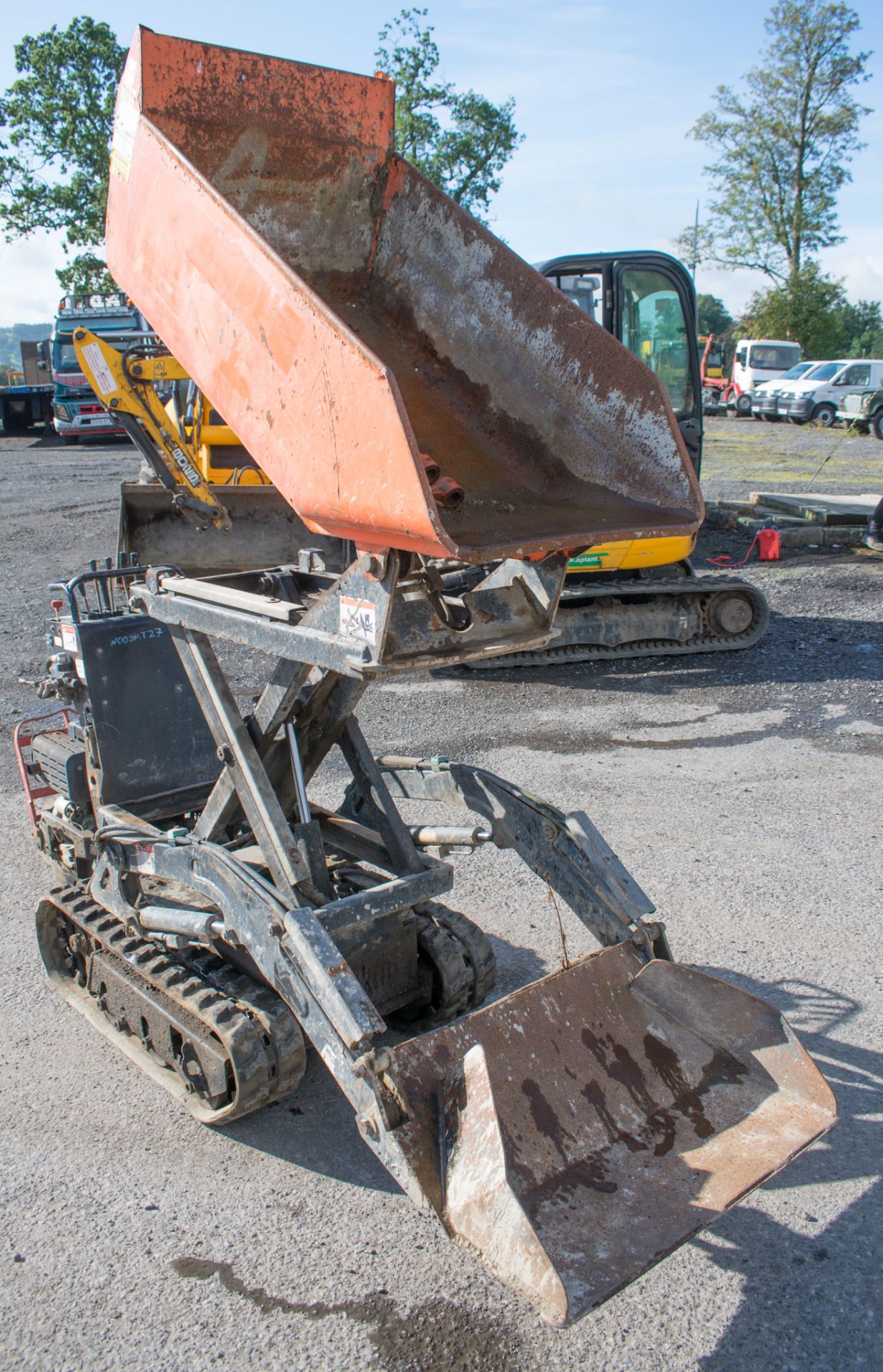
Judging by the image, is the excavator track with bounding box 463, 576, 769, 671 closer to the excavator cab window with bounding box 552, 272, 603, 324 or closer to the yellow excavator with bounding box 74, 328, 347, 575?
the yellow excavator with bounding box 74, 328, 347, 575

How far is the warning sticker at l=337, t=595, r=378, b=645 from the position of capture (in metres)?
2.87

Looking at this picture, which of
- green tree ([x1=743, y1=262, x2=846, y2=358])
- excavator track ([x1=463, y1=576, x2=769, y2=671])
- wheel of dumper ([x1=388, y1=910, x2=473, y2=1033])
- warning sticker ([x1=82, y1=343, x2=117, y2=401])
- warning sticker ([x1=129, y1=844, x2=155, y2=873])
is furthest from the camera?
green tree ([x1=743, y1=262, x2=846, y2=358])

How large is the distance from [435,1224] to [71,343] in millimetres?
22975

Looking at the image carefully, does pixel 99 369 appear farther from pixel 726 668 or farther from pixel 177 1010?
pixel 177 1010

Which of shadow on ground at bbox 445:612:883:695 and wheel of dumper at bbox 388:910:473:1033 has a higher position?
shadow on ground at bbox 445:612:883:695

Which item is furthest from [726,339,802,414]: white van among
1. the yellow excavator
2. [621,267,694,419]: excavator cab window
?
the yellow excavator

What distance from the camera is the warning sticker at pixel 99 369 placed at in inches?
325

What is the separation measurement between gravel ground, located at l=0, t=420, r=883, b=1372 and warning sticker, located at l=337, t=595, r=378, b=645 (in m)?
1.83

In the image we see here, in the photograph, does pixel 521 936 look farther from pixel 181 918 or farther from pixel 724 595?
pixel 724 595

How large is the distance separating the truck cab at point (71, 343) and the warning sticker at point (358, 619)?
70.1 ft

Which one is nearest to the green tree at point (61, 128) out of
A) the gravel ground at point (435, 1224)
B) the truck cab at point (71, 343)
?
the truck cab at point (71, 343)

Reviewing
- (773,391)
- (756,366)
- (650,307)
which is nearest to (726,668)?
(650,307)

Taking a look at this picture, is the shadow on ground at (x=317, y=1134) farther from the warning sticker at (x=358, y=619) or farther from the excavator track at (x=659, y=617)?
the excavator track at (x=659, y=617)

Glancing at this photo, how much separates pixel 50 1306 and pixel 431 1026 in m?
1.60
